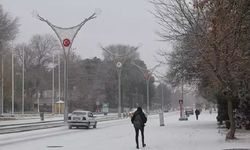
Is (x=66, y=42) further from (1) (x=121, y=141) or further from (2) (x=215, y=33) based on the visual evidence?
(2) (x=215, y=33)

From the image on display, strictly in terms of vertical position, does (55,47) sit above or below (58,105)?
above

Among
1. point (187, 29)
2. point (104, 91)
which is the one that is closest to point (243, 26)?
point (187, 29)

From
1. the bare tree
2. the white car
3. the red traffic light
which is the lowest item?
the white car

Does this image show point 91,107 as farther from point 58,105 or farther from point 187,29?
point 187,29

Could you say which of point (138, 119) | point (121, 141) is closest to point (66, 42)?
point (121, 141)

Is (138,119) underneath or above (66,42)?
underneath

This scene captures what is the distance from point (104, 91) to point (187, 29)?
108m

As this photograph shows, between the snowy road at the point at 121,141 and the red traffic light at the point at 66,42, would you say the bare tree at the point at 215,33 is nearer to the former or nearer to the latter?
the snowy road at the point at 121,141

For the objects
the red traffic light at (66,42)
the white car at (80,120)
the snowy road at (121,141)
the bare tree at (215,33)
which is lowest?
the snowy road at (121,141)

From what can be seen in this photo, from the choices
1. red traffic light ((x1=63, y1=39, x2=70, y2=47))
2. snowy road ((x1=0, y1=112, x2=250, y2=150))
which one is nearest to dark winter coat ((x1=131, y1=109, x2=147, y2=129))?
snowy road ((x1=0, y1=112, x2=250, y2=150))

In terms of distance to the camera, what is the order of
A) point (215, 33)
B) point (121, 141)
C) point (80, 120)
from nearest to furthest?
point (215, 33) → point (121, 141) → point (80, 120)

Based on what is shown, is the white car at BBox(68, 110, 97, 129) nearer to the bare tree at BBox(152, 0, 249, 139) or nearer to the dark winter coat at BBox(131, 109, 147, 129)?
the bare tree at BBox(152, 0, 249, 139)

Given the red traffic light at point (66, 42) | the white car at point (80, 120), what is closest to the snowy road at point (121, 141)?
the white car at point (80, 120)

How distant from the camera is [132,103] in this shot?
470 ft
